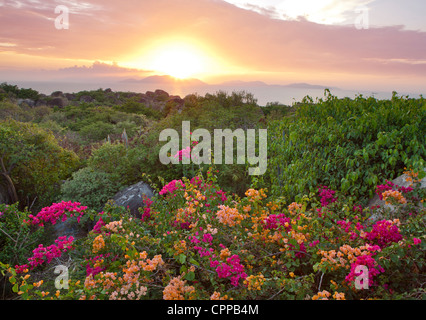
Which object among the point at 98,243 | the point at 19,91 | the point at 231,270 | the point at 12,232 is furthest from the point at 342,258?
the point at 19,91

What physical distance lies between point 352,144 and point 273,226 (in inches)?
84.2

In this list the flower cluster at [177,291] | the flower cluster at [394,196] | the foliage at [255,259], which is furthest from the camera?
the flower cluster at [394,196]

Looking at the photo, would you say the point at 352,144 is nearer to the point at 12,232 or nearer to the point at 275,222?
the point at 275,222

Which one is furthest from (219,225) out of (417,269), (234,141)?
(234,141)

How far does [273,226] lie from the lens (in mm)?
3109

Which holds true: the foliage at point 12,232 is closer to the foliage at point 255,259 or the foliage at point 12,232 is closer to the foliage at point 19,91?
the foliage at point 255,259

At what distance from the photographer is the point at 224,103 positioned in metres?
14.5

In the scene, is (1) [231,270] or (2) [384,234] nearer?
(1) [231,270]

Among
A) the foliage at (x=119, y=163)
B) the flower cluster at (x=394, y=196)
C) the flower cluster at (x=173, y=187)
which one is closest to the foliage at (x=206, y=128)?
the foliage at (x=119, y=163)

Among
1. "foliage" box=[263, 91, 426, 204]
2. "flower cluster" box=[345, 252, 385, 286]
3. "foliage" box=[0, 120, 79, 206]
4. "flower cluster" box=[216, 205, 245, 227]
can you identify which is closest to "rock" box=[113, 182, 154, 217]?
"foliage" box=[263, 91, 426, 204]

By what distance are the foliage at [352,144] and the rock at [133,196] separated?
3.05 m

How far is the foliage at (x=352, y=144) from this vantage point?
4.06 m
